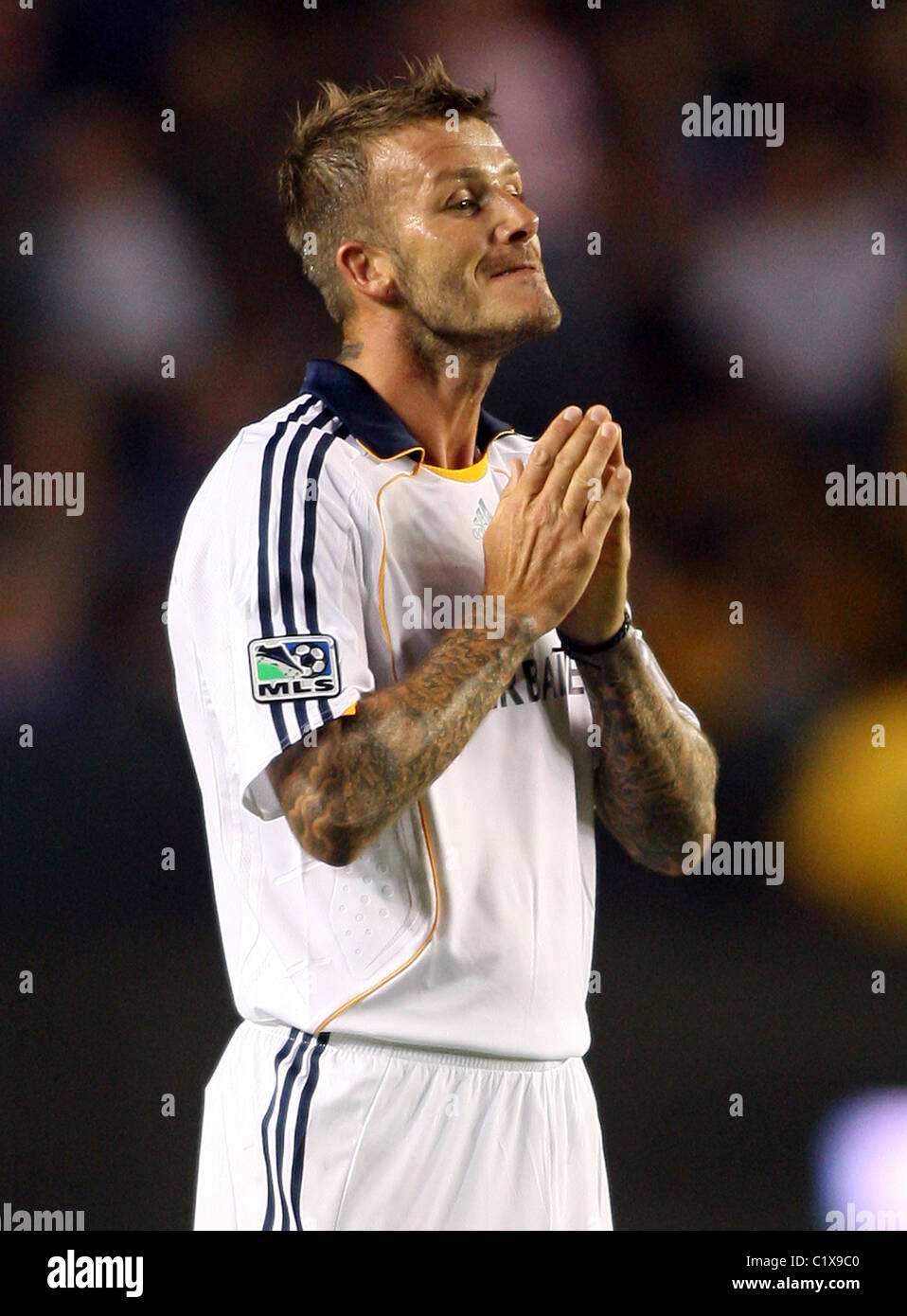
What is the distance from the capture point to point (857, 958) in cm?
239

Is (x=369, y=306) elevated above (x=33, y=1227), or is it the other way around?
(x=369, y=306)

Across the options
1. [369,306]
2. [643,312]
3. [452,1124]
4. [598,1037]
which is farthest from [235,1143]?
[643,312]

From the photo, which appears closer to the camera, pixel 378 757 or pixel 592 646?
pixel 378 757

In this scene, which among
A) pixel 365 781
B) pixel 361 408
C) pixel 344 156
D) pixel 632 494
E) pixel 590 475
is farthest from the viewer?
pixel 632 494

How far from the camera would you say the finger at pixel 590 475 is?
1.33 m

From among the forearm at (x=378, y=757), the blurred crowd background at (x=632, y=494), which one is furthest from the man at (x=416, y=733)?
the blurred crowd background at (x=632, y=494)

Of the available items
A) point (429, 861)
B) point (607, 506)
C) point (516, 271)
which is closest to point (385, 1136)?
point (429, 861)

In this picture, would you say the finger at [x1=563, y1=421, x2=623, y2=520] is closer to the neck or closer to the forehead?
the neck

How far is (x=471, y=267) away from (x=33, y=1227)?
4.85ft

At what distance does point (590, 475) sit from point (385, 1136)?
25.8 inches

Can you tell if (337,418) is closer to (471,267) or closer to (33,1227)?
(471,267)

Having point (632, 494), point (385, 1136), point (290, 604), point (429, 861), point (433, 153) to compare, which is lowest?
point (385, 1136)

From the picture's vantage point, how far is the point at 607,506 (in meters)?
1.34

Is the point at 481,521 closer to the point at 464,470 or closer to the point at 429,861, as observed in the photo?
the point at 464,470
